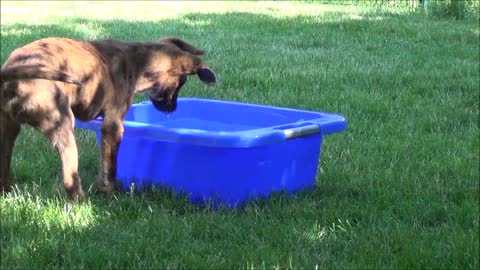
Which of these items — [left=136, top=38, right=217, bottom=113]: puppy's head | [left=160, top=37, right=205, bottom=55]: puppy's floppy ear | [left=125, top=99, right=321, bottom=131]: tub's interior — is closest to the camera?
[left=136, top=38, right=217, bottom=113]: puppy's head

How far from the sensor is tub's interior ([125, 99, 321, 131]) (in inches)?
185

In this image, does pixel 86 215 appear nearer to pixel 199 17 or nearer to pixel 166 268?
pixel 166 268

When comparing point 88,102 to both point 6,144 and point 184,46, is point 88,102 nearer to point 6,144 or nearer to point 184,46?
point 6,144

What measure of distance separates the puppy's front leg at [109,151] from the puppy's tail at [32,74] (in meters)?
0.67

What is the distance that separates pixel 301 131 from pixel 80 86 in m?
1.10

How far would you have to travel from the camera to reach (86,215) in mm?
3496

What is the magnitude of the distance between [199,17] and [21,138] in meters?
6.36

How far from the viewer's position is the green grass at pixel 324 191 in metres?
3.14

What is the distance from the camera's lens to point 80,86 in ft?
11.9

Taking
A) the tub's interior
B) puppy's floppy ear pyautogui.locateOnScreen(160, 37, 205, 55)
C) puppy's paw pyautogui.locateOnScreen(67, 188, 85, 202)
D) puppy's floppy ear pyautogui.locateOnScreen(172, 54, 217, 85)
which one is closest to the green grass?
puppy's paw pyautogui.locateOnScreen(67, 188, 85, 202)

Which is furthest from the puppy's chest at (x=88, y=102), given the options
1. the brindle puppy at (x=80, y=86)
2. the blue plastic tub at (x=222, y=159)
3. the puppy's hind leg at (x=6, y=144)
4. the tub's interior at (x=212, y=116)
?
the tub's interior at (x=212, y=116)

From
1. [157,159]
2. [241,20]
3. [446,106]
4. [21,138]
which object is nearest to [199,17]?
[241,20]

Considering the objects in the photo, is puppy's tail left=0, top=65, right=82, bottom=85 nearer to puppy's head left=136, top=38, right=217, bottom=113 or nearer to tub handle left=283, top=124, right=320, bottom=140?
puppy's head left=136, top=38, right=217, bottom=113

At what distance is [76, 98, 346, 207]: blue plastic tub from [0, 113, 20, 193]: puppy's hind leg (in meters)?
0.42
